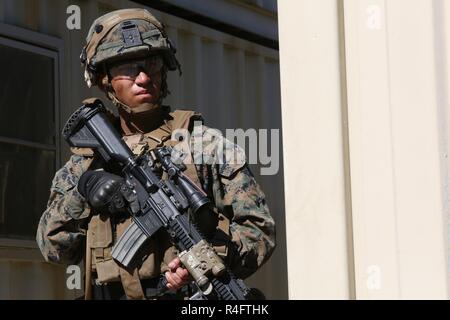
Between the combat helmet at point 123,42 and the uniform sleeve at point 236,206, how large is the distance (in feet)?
1.34

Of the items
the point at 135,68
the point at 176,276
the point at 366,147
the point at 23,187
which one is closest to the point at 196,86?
the point at 23,187

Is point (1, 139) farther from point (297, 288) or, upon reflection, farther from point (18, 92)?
point (297, 288)

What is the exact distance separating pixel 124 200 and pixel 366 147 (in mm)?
1115

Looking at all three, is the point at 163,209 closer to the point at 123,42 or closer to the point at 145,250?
the point at 145,250

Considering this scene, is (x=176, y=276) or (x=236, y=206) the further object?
(x=236, y=206)

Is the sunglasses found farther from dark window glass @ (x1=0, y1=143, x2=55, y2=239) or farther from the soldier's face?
dark window glass @ (x1=0, y1=143, x2=55, y2=239)

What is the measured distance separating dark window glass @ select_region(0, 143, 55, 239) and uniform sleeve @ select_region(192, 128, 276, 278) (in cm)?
185

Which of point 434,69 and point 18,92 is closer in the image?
point 434,69

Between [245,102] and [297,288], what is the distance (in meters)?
3.55

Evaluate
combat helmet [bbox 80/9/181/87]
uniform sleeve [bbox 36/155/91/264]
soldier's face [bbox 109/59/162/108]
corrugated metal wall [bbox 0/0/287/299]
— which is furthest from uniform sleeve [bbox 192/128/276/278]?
corrugated metal wall [bbox 0/0/287/299]

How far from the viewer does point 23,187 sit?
696 centimetres

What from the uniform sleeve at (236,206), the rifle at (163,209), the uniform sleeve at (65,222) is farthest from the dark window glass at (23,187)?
the uniform sleeve at (236,206)

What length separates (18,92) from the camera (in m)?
7.00
